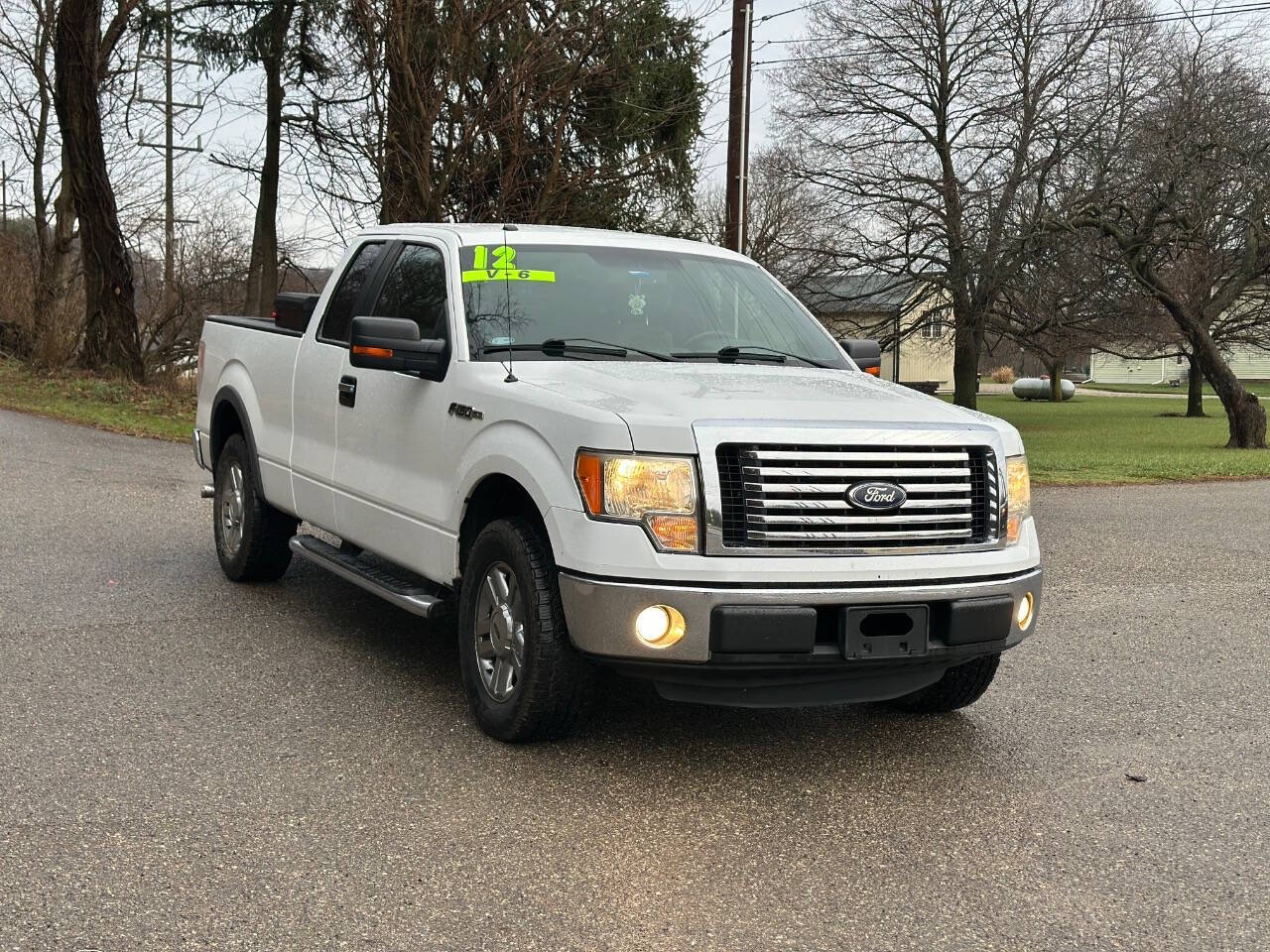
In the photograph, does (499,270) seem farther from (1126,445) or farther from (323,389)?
(1126,445)

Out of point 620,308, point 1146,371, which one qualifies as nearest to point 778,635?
point 620,308

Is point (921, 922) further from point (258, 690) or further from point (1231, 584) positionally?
point (1231, 584)

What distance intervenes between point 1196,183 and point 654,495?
73.4ft

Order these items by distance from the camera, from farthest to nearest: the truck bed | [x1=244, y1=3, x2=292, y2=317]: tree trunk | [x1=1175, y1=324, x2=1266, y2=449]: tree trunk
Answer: [x1=1175, y1=324, x2=1266, y2=449]: tree trunk → [x1=244, y1=3, x2=292, y2=317]: tree trunk → the truck bed

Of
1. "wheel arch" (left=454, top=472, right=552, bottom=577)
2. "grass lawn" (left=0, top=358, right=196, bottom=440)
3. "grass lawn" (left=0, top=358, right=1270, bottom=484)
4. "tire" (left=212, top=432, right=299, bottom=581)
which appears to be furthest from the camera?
"grass lawn" (left=0, top=358, right=1270, bottom=484)

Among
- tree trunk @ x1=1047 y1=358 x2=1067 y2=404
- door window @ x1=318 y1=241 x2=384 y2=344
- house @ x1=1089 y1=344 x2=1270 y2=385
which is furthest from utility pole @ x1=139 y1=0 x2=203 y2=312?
house @ x1=1089 y1=344 x2=1270 y2=385

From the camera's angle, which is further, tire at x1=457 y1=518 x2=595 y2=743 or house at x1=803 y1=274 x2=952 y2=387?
house at x1=803 y1=274 x2=952 y2=387

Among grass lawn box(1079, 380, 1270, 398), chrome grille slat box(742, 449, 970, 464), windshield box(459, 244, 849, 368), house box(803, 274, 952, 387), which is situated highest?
house box(803, 274, 952, 387)

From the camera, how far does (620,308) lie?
19.9 ft

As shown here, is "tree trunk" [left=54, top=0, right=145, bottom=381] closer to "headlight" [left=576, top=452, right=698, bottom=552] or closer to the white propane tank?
"headlight" [left=576, top=452, right=698, bottom=552]

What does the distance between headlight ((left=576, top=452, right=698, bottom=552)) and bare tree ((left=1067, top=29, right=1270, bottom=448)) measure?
72.9 feet

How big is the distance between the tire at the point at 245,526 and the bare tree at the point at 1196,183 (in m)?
20.5

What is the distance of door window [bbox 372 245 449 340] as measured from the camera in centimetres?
611

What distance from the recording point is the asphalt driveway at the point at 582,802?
3666mm
